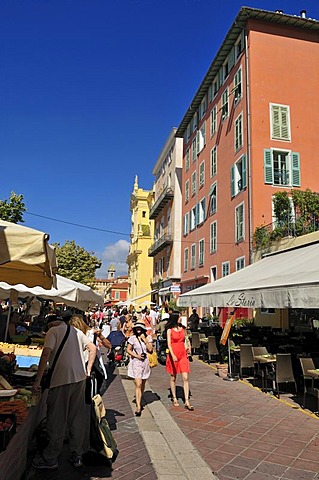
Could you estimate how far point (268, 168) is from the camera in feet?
62.7

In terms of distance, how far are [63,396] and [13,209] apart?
60.4 feet

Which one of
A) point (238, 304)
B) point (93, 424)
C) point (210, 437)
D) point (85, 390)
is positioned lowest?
point (210, 437)

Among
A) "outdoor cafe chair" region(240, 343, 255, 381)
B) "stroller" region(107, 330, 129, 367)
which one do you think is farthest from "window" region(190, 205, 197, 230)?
"outdoor cafe chair" region(240, 343, 255, 381)

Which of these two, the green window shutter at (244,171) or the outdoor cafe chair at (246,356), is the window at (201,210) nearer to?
the green window shutter at (244,171)

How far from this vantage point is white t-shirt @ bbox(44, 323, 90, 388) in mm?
4352

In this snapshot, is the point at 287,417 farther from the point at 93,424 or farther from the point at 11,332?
the point at 11,332

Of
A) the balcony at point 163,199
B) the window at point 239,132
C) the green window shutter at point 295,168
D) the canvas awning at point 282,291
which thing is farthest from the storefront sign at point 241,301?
the balcony at point 163,199

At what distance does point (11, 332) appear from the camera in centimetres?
1030

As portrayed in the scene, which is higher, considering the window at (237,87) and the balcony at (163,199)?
the window at (237,87)

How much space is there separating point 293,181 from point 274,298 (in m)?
12.8

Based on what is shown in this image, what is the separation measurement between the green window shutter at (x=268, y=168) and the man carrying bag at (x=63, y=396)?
16078 millimetres

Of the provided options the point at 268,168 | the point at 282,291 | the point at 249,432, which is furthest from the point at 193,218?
the point at 249,432

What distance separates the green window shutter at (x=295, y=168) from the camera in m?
19.4

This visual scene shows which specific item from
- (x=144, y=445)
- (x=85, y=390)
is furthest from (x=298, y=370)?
(x=85, y=390)
